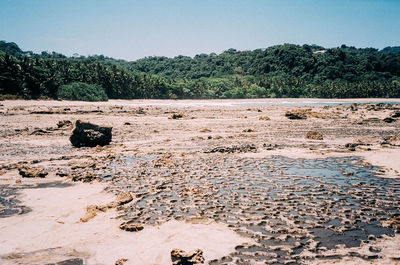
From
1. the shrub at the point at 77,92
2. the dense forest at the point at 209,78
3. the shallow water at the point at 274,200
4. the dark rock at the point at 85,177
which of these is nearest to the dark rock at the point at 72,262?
the shallow water at the point at 274,200

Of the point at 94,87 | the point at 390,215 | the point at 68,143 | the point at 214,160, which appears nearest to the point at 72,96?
the point at 94,87

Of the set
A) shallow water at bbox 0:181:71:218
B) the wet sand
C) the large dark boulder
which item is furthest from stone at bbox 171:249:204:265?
the large dark boulder

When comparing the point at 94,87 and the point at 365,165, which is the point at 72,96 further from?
the point at 365,165

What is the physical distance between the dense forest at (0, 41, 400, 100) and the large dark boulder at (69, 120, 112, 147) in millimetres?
40068

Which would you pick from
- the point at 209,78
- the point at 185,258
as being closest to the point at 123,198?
the point at 185,258

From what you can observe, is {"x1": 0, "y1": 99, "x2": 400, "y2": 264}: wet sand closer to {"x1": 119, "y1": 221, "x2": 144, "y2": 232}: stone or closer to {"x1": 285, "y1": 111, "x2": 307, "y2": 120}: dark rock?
{"x1": 119, "y1": 221, "x2": 144, "y2": 232}: stone

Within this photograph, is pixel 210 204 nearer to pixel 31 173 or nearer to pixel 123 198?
pixel 123 198

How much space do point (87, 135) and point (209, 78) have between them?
399 feet

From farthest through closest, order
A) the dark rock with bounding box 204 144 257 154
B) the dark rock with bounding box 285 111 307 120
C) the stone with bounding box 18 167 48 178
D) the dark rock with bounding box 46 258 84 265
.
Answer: the dark rock with bounding box 285 111 307 120
the dark rock with bounding box 204 144 257 154
the stone with bounding box 18 167 48 178
the dark rock with bounding box 46 258 84 265

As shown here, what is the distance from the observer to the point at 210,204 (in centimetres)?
764

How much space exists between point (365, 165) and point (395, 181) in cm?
215

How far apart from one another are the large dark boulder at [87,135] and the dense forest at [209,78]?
40.1 metres

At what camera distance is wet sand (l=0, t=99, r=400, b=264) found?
5.38 m

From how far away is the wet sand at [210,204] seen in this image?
5.38 meters
